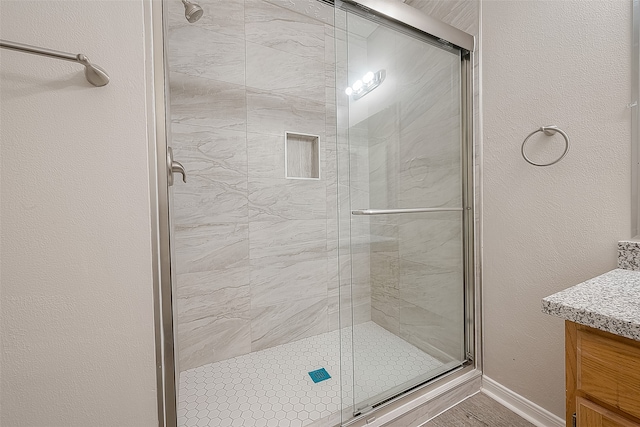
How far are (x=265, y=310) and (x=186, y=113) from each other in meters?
1.32

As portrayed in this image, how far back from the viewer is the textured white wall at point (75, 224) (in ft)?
1.92

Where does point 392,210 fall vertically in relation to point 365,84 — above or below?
below

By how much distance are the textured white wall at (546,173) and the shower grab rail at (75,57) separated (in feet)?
5.04

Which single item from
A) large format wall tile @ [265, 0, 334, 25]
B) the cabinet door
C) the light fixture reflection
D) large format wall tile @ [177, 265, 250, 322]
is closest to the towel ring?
the light fixture reflection

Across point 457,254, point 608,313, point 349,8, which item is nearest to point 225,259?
point 457,254

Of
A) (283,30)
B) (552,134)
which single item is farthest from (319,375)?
(283,30)

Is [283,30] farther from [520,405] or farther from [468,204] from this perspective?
[520,405]

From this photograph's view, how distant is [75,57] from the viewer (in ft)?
1.87

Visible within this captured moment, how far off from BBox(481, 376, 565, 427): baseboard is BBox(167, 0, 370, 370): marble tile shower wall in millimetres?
1001

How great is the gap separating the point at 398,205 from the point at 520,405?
108 cm

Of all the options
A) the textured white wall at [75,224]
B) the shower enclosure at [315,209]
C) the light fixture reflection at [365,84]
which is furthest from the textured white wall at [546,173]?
the textured white wall at [75,224]

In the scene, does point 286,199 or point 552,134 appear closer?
point 552,134

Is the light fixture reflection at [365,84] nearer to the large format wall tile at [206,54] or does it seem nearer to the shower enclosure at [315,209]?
the shower enclosure at [315,209]

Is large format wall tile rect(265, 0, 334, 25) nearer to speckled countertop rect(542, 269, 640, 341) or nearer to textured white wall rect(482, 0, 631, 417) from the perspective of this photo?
textured white wall rect(482, 0, 631, 417)
